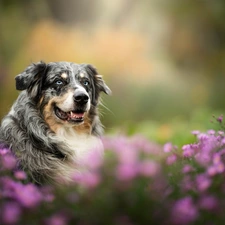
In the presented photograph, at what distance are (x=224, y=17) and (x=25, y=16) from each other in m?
7.22

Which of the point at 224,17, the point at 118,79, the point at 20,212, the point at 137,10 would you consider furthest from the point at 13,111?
the point at 224,17

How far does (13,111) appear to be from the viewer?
4672 mm

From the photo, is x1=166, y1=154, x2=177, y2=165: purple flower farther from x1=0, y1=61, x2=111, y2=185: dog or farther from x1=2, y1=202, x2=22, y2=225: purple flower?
x1=0, y1=61, x2=111, y2=185: dog

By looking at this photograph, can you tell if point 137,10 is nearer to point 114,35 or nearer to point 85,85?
point 114,35

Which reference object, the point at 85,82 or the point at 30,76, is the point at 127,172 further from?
the point at 85,82

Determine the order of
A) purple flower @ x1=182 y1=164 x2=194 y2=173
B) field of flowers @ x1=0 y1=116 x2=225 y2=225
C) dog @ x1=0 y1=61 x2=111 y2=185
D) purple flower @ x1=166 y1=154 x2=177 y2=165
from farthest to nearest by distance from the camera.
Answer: dog @ x1=0 y1=61 x2=111 y2=185
purple flower @ x1=166 y1=154 x2=177 y2=165
purple flower @ x1=182 y1=164 x2=194 y2=173
field of flowers @ x1=0 y1=116 x2=225 y2=225

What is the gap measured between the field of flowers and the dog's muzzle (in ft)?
5.72

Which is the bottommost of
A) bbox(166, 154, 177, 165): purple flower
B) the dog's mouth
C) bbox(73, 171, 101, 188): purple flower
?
bbox(73, 171, 101, 188): purple flower

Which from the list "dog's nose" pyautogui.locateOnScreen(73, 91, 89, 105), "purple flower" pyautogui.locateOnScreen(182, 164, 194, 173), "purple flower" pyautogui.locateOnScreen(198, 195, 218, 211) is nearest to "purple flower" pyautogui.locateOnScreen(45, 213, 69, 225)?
"purple flower" pyautogui.locateOnScreen(198, 195, 218, 211)

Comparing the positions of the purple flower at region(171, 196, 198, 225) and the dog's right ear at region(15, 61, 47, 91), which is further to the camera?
the dog's right ear at region(15, 61, 47, 91)

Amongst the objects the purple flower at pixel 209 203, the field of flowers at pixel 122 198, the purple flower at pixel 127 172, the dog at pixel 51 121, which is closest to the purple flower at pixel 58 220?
the field of flowers at pixel 122 198

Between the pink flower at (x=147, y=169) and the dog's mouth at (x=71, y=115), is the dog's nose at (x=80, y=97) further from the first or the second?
the pink flower at (x=147, y=169)

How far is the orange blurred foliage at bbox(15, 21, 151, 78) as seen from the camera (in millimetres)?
14422

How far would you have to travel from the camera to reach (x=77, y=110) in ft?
14.9
